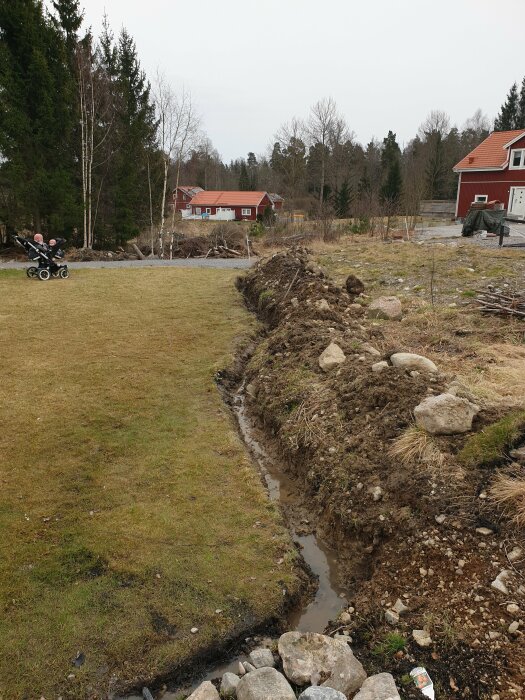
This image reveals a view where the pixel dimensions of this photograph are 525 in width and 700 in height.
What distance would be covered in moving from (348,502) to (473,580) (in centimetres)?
136

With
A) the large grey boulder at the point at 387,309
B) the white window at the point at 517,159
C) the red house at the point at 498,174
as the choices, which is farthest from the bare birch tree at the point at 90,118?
the white window at the point at 517,159

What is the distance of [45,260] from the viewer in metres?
14.7

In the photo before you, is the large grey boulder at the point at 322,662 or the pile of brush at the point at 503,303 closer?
the large grey boulder at the point at 322,662

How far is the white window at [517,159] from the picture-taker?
92.3 feet

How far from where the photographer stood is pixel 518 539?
3414 millimetres

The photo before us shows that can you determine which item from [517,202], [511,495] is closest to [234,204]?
[517,202]

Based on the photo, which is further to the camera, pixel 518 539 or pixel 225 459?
pixel 225 459

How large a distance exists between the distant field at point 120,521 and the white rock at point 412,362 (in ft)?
7.02

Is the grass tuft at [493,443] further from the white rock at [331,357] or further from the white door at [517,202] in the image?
the white door at [517,202]

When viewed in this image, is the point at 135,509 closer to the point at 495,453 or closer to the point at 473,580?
the point at 473,580

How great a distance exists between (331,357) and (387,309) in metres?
3.27

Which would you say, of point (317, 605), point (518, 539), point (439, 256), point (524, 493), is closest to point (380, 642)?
point (317, 605)

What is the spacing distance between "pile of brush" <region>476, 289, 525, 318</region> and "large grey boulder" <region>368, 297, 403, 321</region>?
149 centimetres

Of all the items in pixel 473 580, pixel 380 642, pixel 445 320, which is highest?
pixel 445 320
